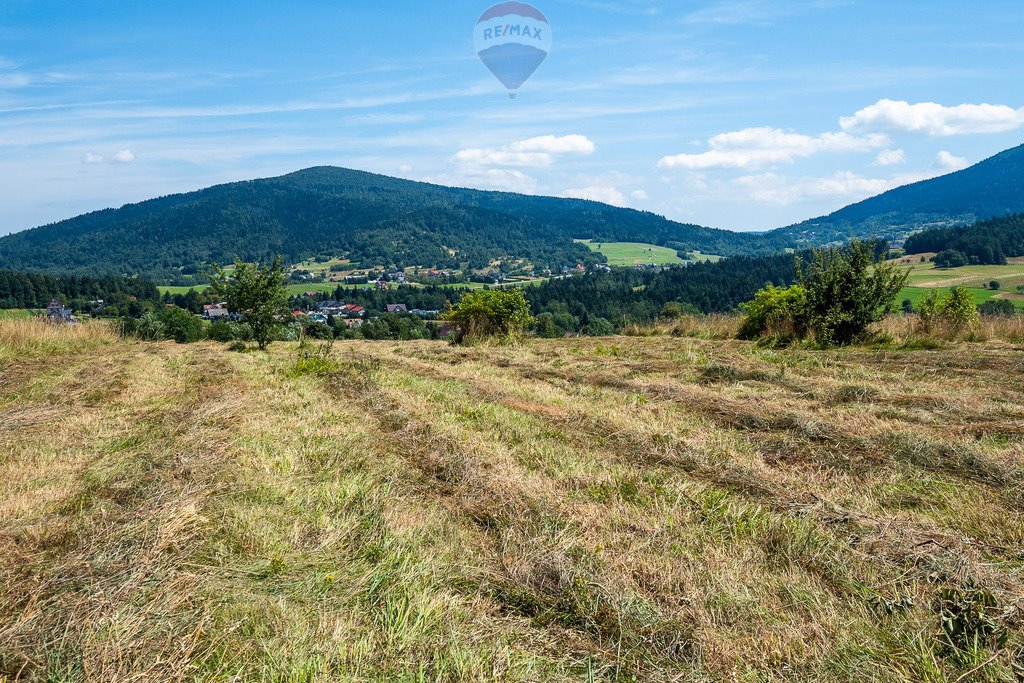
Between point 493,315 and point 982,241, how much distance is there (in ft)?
347

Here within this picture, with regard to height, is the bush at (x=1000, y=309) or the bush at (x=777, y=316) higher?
the bush at (x=777, y=316)

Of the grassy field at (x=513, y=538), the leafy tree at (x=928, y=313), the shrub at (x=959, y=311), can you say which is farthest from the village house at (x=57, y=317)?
the shrub at (x=959, y=311)

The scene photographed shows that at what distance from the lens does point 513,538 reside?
3.85m

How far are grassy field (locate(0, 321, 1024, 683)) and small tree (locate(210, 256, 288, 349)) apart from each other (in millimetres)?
11642

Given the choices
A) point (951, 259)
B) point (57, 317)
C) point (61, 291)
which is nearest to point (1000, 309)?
point (57, 317)

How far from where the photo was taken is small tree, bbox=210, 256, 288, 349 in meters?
19.3

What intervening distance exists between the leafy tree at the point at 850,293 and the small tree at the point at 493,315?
8.87m

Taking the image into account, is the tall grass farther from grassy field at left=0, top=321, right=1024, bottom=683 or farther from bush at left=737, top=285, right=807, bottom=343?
bush at left=737, top=285, right=807, bottom=343

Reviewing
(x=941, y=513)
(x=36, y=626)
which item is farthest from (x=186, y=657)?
(x=941, y=513)

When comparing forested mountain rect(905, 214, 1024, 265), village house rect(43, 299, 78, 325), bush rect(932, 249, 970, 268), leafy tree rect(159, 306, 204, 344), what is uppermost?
forested mountain rect(905, 214, 1024, 265)

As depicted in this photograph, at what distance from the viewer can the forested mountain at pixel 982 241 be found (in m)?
88.6

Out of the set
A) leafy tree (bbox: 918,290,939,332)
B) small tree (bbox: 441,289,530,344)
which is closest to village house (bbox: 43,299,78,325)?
small tree (bbox: 441,289,530,344)

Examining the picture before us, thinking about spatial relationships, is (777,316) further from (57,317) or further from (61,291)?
(61,291)

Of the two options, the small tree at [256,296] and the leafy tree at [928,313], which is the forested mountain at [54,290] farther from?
the leafy tree at [928,313]
